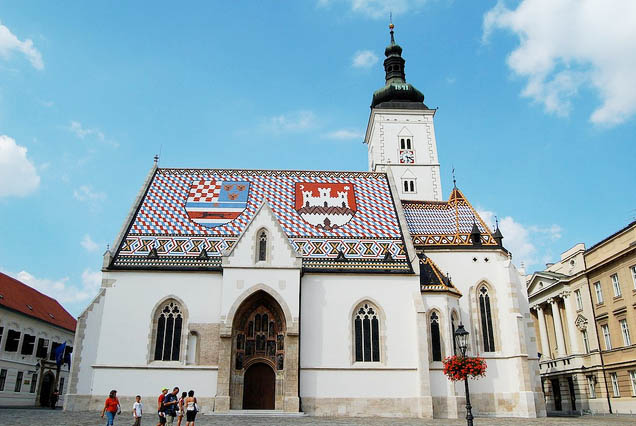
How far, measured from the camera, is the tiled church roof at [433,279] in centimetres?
2762

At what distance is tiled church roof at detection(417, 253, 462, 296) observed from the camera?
27.6 metres

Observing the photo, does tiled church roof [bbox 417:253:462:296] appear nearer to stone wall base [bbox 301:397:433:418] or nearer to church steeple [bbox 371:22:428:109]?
stone wall base [bbox 301:397:433:418]

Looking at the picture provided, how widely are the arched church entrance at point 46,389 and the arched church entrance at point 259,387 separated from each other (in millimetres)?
21496

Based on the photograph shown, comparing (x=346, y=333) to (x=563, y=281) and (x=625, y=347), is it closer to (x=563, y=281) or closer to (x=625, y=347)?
(x=625, y=347)

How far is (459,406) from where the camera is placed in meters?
25.5

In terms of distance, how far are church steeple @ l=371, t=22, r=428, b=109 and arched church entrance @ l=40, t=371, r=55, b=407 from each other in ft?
118

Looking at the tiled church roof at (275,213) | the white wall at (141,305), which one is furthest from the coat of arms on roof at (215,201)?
the white wall at (141,305)

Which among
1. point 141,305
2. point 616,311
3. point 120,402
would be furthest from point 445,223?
point 120,402

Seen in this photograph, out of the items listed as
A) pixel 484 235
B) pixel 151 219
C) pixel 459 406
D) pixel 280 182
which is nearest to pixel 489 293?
pixel 484 235

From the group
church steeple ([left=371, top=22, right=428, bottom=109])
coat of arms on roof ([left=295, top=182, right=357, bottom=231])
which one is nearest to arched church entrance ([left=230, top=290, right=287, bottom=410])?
coat of arms on roof ([left=295, top=182, right=357, bottom=231])

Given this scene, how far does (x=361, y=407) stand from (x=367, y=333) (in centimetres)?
360

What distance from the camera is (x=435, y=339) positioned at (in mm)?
27094

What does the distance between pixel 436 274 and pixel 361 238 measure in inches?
182

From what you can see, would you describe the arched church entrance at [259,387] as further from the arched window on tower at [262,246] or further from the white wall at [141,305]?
the arched window on tower at [262,246]
